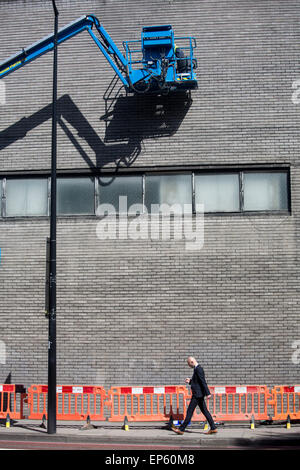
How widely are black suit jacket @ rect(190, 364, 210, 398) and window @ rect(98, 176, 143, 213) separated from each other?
16.9ft

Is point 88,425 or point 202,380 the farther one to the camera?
point 88,425

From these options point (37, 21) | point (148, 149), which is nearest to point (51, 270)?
point (148, 149)

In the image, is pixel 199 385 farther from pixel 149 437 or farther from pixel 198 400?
pixel 149 437

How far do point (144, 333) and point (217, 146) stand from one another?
525cm

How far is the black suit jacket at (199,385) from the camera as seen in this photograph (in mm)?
11758

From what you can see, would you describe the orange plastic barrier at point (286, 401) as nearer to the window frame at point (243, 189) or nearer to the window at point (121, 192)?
the window frame at point (243, 189)

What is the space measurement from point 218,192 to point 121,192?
2.59m

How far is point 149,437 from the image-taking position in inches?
451

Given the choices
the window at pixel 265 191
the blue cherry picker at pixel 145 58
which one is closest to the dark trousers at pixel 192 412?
the window at pixel 265 191

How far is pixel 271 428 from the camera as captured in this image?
12609 mm

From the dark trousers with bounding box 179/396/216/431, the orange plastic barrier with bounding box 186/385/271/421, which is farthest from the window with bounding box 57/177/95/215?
the dark trousers with bounding box 179/396/216/431

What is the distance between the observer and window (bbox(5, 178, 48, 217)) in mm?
15797

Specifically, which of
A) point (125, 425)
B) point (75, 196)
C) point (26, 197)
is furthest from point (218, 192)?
point (125, 425)
